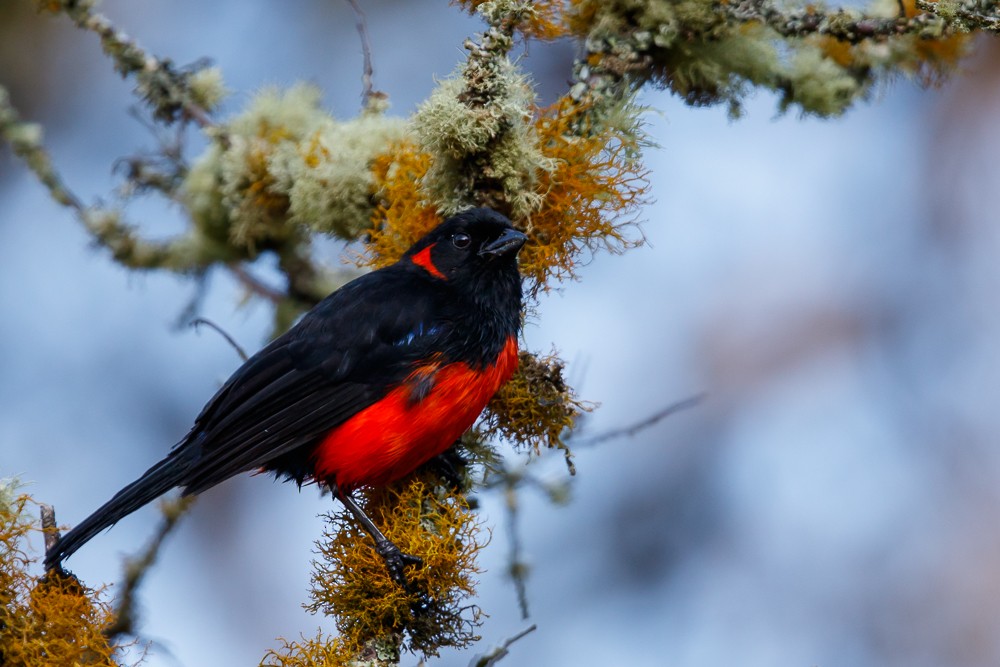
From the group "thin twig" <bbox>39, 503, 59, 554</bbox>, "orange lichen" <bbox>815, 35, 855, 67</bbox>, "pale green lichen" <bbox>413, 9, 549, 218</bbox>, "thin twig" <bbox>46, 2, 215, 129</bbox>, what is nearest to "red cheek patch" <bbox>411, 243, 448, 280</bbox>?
"pale green lichen" <bbox>413, 9, 549, 218</bbox>

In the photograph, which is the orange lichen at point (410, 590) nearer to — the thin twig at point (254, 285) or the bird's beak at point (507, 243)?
the bird's beak at point (507, 243)

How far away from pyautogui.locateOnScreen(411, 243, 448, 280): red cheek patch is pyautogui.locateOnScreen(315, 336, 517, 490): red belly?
38cm

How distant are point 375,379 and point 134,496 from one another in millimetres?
873

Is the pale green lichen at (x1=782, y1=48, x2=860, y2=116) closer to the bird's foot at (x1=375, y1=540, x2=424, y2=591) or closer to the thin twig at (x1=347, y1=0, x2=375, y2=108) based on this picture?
the thin twig at (x1=347, y1=0, x2=375, y2=108)

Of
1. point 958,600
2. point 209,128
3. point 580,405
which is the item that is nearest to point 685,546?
point 958,600

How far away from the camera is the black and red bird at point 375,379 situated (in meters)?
3.51

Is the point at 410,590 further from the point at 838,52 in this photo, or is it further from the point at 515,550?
the point at 838,52

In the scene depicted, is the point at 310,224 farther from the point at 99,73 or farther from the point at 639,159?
the point at 99,73

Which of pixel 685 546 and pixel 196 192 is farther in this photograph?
pixel 685 546

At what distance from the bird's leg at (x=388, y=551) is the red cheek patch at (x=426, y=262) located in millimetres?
873

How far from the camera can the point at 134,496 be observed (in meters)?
3.49

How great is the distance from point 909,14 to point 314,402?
8.75ft

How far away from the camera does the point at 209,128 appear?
14.4ft

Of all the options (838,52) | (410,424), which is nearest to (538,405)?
(410,424)
